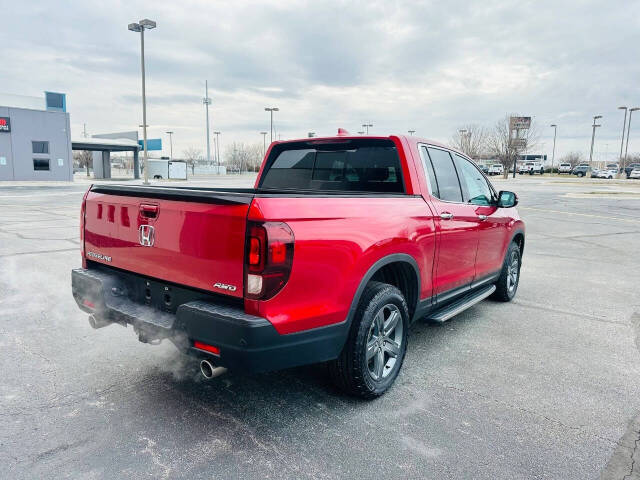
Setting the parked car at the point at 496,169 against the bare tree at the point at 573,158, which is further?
the bare tree at the point at 573,158

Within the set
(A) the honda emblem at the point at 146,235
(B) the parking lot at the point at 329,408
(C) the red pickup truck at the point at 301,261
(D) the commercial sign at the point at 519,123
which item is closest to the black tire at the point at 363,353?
(C) the red pickup truck at the point at 301,261

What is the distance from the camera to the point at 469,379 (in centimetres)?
364

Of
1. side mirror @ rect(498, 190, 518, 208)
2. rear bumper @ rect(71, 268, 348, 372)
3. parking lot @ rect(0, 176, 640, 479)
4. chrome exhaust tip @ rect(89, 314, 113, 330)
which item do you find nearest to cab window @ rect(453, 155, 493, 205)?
side mirror @ rect(498, 190, 518, 208)

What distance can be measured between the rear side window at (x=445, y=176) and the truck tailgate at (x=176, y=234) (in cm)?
215

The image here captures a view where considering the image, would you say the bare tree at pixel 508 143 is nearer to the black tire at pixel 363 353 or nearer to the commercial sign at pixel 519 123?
the commercial sign at pixel 519 123

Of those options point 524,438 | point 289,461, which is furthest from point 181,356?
point 524,438

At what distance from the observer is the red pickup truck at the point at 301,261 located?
8.38 feet

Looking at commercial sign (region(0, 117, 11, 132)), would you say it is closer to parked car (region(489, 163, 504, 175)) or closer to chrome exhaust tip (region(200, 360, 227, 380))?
chrome exhaust tip (region(200, 360, 227, 380))

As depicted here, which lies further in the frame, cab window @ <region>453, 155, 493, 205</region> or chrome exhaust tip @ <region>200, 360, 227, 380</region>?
cab window @ <region>453, 155, 493, 205</region>

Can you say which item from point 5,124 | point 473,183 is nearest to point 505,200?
point 473,183

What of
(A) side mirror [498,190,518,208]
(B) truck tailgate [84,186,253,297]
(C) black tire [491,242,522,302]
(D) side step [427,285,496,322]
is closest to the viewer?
(B) truck tailgate [84,186,253,297]

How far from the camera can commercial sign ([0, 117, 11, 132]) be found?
40094 millimetres

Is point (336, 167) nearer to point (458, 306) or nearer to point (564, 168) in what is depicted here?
point (458, 306)

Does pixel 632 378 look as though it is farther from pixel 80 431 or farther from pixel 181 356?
pixel 80 431
